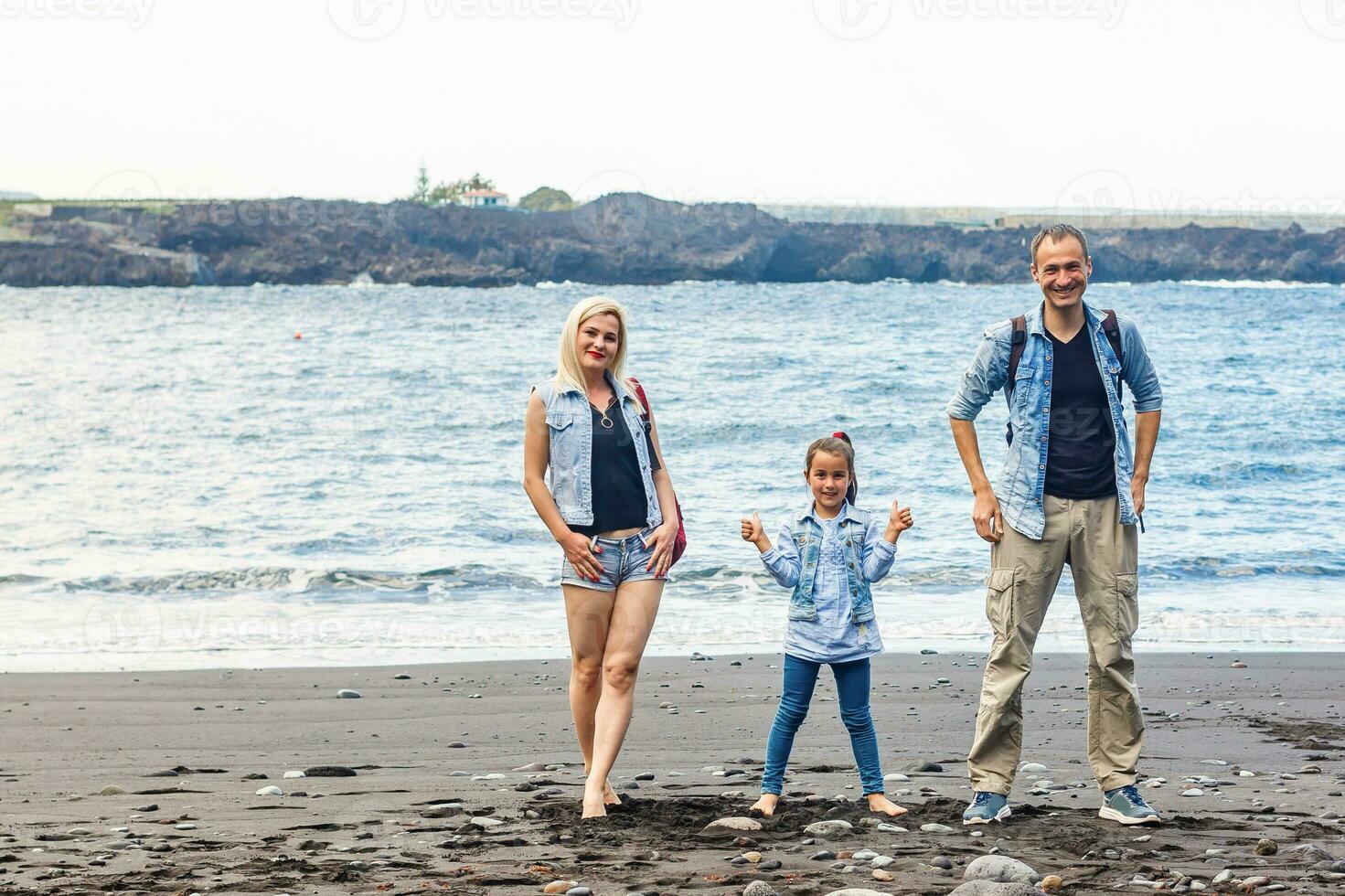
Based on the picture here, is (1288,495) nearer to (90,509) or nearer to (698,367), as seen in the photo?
(90,509)

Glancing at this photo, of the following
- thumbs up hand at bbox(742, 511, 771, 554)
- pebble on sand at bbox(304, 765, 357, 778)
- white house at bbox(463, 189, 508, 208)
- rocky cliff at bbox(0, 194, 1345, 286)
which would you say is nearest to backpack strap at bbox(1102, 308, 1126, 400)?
thumbs up hand at bbox(742, 511, 771, 554)

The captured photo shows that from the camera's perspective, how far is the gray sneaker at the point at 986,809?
4.15m

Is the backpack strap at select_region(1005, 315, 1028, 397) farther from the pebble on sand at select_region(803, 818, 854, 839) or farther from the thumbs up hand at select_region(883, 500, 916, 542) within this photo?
the pebble on sand at select_region(803, 818, 854, 839)

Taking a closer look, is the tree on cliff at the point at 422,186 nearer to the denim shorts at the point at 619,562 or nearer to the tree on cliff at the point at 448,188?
the tree on cliff at the point at 448,188

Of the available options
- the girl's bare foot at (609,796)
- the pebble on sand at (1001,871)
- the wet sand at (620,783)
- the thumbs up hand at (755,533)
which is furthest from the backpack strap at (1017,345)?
the girl's bare foot at (609,796)

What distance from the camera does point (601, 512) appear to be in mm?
4348

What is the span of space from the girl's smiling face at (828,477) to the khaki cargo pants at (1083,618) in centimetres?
56

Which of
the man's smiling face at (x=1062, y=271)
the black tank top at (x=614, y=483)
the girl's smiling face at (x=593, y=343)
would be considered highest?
the man's smiling face at (x=1062, y=271)

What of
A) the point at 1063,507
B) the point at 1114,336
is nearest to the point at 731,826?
the point at 1063,507

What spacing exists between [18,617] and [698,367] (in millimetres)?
20659

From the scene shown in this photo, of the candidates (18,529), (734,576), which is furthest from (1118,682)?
(18,529)

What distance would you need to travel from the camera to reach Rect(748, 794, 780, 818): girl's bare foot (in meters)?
4.23

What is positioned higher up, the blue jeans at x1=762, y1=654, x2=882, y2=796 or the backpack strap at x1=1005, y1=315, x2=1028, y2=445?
Answer: the backpack strap at x1=1005, y1=315, x2=1028, y2=445

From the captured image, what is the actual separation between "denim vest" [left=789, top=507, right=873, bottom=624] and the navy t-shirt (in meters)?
0.67
